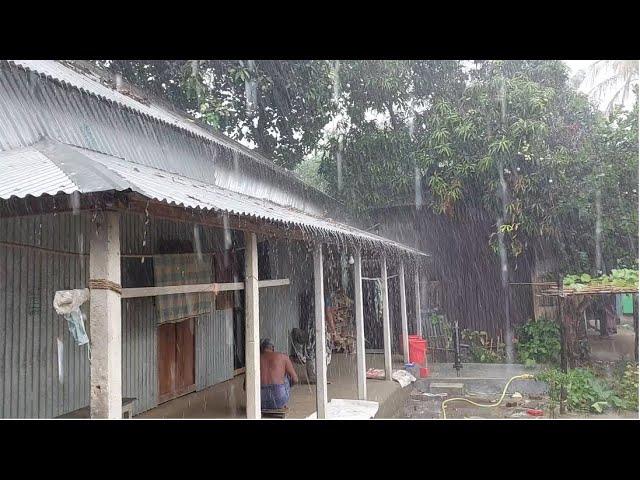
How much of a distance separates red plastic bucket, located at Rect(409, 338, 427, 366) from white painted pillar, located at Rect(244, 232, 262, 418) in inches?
306

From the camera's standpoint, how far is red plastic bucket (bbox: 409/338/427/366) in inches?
494

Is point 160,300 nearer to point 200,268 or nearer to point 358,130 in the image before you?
point 200,268

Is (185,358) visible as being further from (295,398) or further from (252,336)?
(252,336)

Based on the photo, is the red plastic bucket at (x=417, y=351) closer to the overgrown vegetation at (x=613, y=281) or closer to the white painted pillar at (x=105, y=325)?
the overgrown vegetation at (x=613, y=281)

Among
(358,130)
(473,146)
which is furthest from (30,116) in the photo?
(358,130)

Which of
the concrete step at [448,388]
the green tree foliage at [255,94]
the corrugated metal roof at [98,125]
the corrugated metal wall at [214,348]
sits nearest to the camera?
the corrugated metal roof at [98,125]

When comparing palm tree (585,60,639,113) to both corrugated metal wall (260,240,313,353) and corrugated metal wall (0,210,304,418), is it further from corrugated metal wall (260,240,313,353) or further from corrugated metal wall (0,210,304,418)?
corrugated metal wall (0,210,304,418)

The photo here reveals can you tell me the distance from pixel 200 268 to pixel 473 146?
10.1 metres

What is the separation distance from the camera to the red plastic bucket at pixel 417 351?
12547 mm

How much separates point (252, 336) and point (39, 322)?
7.26 ft

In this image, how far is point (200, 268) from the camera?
7.78m

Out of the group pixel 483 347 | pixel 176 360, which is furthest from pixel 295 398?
pixel 483 347

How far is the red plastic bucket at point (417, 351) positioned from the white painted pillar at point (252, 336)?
7770 mm

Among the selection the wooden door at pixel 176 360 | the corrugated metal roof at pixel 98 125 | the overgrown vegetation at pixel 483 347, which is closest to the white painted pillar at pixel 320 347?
the wooden door at pixel 176 360
